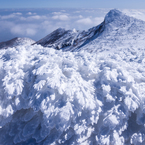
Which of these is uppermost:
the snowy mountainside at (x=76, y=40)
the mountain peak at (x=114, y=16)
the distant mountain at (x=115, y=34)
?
the mountain peak at (x=114, y=16)

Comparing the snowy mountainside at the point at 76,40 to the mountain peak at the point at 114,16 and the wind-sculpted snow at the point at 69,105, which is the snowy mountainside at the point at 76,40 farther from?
the wind-sculpted snow at the point at 69,105

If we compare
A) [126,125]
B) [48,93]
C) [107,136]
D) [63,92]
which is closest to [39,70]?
[48,93]

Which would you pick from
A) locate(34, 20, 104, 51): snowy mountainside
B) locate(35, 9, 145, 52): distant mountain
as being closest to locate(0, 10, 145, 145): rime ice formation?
locate(35, 9, 145, 52): distant mountain

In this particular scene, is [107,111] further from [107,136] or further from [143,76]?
[143,76]

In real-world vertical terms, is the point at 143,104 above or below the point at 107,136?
above

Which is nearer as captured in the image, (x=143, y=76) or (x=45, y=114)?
(x=45, y=114)

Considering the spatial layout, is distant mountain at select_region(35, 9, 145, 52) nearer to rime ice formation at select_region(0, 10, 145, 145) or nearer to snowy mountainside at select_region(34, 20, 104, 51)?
snowy mountainside at select_region(34, 20, 104, 51)

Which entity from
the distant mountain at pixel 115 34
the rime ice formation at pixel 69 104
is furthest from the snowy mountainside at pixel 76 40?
the rime ice formation at pixel 69 104
